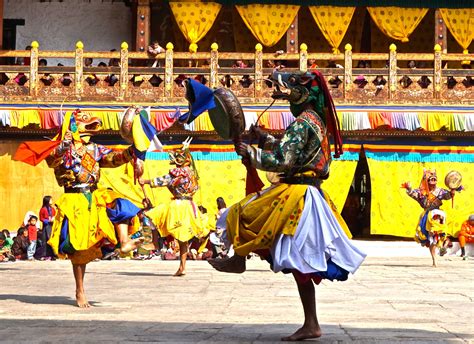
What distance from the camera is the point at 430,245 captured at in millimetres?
18000

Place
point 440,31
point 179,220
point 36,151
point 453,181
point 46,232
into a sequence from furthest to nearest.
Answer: point 440,31 < point 46,232 < point 453,181 < point 179,220 < point 36,151

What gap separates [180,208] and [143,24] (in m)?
9.92

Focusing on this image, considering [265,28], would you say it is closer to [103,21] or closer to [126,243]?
[103,21]

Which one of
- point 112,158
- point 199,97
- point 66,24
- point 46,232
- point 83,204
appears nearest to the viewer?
point 199,97

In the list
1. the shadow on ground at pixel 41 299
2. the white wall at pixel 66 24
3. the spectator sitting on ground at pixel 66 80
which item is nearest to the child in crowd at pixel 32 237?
the spectator sitting on ground at pixel 66 80

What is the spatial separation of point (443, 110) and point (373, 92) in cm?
151

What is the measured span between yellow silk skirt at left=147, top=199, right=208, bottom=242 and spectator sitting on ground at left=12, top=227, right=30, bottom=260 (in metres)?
4.90

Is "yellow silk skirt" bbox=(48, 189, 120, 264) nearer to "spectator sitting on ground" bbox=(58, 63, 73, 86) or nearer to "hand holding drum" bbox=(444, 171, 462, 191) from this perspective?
"hand holding drum" bbox=(444, 171, 462, 191)

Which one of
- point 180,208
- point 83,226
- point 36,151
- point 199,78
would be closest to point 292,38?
point 199,78

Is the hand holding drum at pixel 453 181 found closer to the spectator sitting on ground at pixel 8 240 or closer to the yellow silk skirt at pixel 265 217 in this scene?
the spectator sitting on ground at pixel 8 240

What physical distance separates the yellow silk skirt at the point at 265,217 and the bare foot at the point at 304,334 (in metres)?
0.62

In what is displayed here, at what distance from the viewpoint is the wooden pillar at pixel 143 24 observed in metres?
24.6

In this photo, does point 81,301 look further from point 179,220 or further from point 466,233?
point 466,233

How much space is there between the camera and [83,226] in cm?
997
